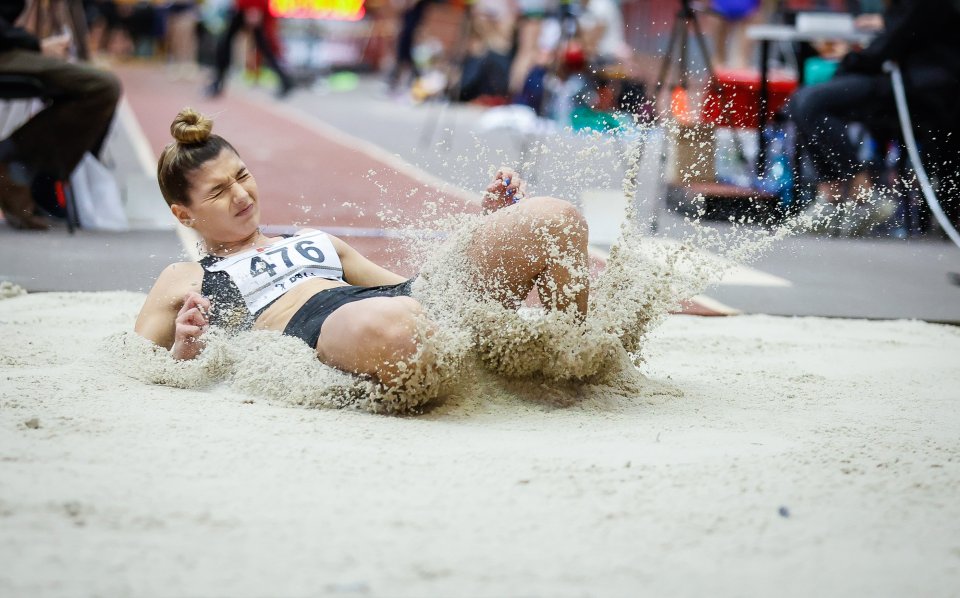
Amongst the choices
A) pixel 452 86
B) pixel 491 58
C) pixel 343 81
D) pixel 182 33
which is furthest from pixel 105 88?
pixel 182 33

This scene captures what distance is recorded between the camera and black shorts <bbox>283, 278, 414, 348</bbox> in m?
2.39

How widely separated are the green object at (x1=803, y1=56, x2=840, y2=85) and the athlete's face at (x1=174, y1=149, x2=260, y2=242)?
494 cm

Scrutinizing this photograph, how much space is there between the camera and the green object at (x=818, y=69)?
21.9ft

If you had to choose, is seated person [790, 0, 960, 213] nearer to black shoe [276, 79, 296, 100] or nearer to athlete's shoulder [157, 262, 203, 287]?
athlete's shoulder [157, 262, 203, 287]

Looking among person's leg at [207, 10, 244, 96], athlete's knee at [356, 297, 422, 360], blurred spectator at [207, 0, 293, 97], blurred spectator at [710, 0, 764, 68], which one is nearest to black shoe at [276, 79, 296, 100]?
blurred spectator at [207, 0, 293, 97]

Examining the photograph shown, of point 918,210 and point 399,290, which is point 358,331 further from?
point 918,210

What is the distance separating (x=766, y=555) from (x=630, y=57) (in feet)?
31.9

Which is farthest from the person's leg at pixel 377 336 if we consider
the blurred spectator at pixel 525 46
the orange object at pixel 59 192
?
the blurred spectator at pixel 525 46

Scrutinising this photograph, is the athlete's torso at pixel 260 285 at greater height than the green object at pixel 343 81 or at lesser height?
greater

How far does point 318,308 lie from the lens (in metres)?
2.44

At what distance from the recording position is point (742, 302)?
407 cm

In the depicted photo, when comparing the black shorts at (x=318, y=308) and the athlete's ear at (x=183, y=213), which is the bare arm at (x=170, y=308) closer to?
the athlete's ear at (x=183, y=213)

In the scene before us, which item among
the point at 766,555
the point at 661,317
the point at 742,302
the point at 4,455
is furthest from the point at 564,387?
the point at 742,302

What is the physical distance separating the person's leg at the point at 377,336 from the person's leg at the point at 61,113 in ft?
10.5
